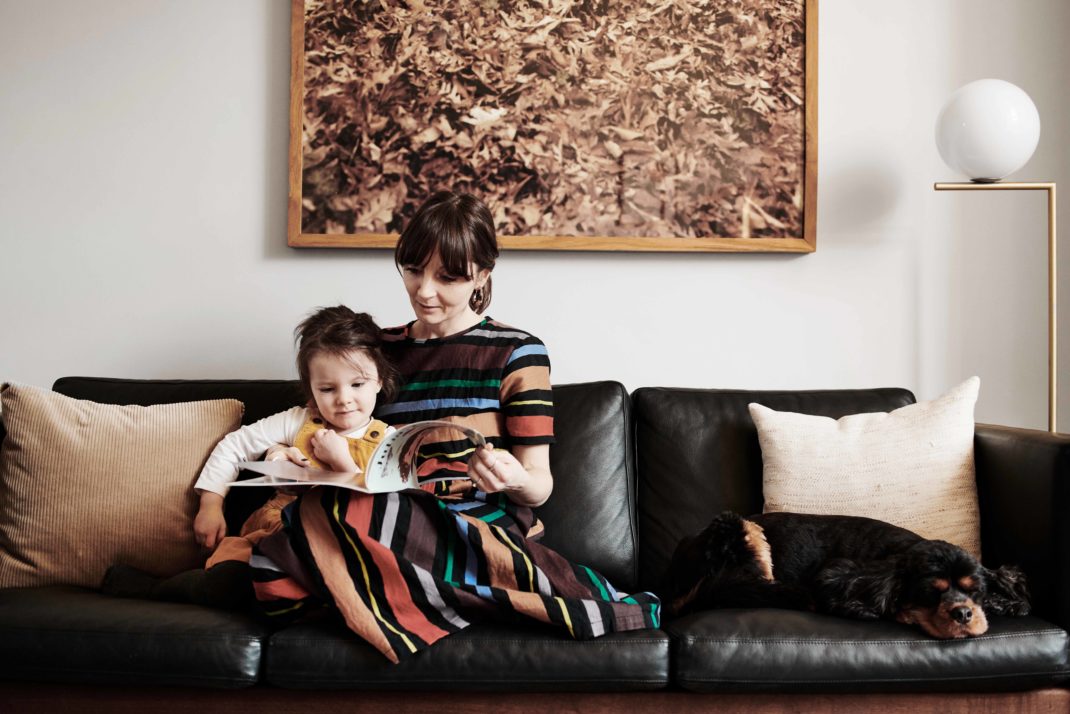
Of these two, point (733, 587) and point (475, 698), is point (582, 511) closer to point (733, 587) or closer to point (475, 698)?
point (733, 587)

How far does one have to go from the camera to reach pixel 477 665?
1388 mm

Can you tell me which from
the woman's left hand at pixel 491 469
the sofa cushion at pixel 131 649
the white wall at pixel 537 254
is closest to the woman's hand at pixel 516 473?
the woman's left hand at pixel 491 469

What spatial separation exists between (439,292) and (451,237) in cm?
12

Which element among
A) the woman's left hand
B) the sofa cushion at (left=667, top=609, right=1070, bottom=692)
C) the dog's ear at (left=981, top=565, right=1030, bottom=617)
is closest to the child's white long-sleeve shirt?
the woman's left hand

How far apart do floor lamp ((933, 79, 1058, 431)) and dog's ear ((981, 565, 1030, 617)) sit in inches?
29.4

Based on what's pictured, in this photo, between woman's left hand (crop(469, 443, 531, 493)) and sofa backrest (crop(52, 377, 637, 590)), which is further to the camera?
sofa backrest (crop(52, 377, 637, 590))

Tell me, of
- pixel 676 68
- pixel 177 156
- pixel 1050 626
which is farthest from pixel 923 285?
pixel 177 156

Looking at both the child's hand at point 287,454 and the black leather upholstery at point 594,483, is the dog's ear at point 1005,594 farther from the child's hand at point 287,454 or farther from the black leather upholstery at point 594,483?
the child's hand at point 287,454

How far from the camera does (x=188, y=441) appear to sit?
5.93 ft

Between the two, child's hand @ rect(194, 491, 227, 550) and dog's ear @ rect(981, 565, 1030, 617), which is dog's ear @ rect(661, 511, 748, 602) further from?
child's hand @ rect(194, 491, 227, 550)

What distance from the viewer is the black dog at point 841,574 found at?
1426mm

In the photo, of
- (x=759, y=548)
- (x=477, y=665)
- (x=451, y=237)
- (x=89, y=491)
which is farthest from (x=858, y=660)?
(x=89, y=491)

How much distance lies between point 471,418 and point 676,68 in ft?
3.87

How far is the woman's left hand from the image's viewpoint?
57.0 inches
